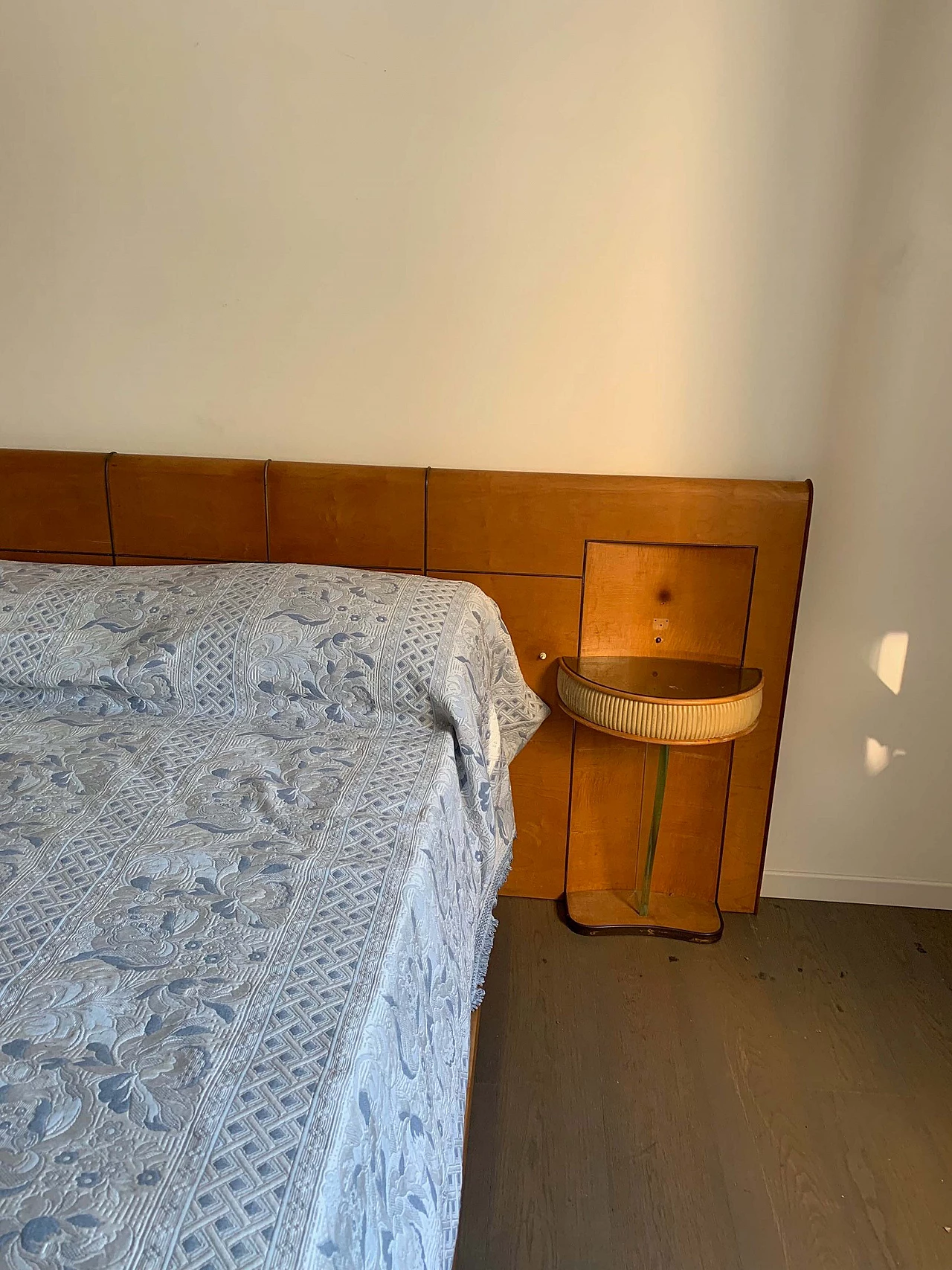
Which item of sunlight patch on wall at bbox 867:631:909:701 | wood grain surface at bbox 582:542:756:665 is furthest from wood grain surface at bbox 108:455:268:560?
sunlight patch on wall at bbox 867:631:909:701

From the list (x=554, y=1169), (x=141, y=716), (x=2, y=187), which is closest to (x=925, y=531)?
(x=554, y=1169)

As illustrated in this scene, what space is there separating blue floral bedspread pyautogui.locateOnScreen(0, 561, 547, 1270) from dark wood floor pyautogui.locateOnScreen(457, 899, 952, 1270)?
33cm

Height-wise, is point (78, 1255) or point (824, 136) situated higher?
point (824, 136)

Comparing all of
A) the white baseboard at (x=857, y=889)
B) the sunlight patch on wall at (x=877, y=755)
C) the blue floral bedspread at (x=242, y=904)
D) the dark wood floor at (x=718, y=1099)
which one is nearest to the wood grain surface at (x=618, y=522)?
the blue floral bedspread at (x=242, y=904)

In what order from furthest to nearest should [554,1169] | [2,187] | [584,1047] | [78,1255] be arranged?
[2,187], [584,1047], [554,1169], [78,1255]

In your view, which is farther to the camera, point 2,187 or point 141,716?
point 2,187

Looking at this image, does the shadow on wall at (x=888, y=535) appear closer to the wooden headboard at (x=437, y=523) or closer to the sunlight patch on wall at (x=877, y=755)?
the sunlight patch on wall at (x=877, y=755)

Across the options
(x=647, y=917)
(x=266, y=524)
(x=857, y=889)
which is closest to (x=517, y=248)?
(x=266, y=524)

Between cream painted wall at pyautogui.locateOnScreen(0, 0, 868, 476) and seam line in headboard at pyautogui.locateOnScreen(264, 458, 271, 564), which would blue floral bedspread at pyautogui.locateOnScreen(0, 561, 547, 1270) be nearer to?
seam line in headboard at pyautogui.locateOnScreen(264, 458, 271, 564)

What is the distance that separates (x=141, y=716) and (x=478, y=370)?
103cm

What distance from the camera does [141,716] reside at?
5.60 feet

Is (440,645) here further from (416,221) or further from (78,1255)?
(78,1255)

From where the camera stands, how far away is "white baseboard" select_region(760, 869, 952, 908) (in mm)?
2326

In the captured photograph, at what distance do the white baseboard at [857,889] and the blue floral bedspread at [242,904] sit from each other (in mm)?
814
